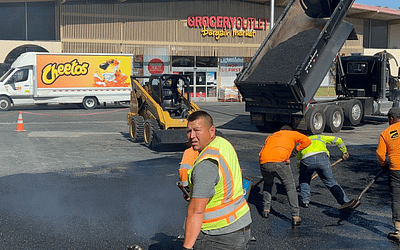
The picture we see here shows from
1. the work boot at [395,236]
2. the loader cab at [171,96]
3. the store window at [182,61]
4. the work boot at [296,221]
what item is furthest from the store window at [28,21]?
the work boot at [395,236]

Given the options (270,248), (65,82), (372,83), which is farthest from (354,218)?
(65,82)

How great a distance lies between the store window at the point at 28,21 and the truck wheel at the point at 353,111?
63.7 ft

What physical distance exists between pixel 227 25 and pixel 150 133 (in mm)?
22412

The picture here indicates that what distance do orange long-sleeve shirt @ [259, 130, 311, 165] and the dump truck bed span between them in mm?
7996

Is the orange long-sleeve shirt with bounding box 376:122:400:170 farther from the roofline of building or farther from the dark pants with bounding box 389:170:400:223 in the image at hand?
the roofline of building

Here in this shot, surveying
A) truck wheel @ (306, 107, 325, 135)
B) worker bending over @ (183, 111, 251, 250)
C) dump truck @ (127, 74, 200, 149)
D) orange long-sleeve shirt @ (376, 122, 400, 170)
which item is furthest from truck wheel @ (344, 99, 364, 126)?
worker bending over @ (183, 111, 251, 250)

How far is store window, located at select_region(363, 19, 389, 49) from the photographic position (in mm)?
41031

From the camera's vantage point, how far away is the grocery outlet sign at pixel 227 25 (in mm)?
34688

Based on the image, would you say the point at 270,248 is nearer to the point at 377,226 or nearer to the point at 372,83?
the point at 377,226

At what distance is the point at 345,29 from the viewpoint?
55.8ft

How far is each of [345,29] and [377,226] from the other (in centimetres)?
1092

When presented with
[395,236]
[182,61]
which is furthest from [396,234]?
[182,61]

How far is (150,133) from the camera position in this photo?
47.7 ft

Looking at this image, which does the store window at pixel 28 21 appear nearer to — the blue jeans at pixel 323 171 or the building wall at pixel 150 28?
the building wall at pixel 150 28
